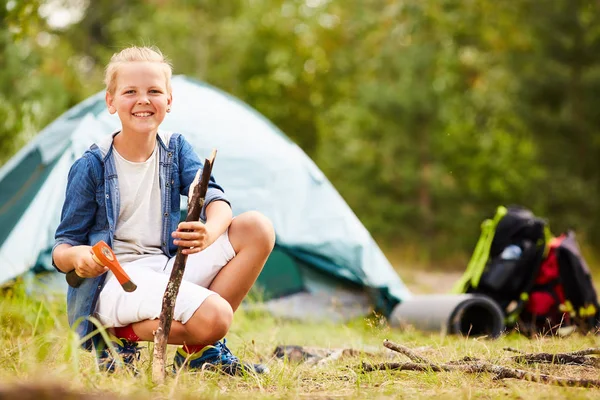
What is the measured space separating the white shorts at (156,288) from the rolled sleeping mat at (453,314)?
5.62 ft

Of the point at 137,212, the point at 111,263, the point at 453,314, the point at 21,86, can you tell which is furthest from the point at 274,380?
the point at 21,86

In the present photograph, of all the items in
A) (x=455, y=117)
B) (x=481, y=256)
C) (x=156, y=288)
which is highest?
(x=455, y=117)

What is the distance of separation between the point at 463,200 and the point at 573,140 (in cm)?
162

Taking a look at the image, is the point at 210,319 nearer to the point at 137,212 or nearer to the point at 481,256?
the point at 137,212

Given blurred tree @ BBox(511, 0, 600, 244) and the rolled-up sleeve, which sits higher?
blurred tree @ BBox(511, 0, 600, 244)

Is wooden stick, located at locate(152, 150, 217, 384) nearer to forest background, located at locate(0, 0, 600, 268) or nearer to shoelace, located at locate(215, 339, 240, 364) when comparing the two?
shoelace, located at locate(215, 339, 240, 364)

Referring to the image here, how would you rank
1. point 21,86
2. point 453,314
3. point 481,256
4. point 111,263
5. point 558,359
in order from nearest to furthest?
point 111,263, point 558,359, point 453,314, point 481,256, point 21,86

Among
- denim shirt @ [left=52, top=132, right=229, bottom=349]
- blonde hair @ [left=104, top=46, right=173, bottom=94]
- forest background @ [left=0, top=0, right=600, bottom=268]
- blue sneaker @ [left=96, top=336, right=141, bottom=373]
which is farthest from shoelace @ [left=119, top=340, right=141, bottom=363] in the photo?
forest background @ [left=0, top=0, right=600, bottom=268]

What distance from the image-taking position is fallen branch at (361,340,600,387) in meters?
1.94

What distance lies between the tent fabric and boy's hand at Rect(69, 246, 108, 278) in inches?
84.6

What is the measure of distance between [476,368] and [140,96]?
1.24m

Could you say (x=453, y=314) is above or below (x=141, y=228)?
below

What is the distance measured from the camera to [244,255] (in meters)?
2.24

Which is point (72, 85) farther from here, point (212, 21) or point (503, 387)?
point (503, 387)
